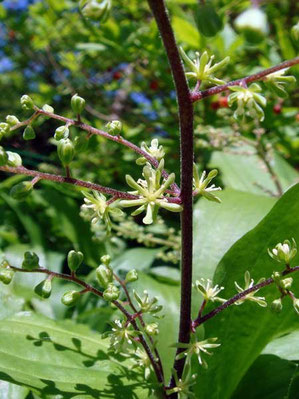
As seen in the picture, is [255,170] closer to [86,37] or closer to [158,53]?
[158,53]

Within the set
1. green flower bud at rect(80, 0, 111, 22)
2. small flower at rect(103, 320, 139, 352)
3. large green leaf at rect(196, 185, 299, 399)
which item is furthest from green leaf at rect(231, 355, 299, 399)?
green flower bud at rect(80, 0, 111, 22)

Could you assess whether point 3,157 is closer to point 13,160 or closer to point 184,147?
point 13,160

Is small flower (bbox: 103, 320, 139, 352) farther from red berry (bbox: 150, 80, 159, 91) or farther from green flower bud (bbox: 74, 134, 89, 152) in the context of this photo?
red berry (bbox: 150, 80, 159, 91)

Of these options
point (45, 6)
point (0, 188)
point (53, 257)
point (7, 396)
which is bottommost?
point (7, 396)

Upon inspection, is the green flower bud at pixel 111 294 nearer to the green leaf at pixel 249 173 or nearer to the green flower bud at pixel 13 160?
the green flower bud at pixel 13 160

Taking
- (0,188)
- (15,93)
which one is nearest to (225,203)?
(0,188)

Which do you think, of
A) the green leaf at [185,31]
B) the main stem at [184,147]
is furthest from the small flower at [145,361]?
the green leaf at [185,31]
